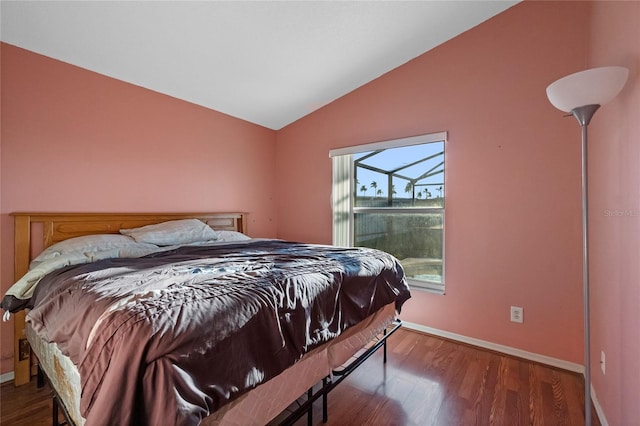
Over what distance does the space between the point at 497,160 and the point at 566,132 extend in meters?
0.46

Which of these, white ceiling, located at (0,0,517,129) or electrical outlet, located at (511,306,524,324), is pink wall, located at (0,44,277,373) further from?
electrical outlet, located at (511,306,524,324)

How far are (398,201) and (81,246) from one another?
266 cm

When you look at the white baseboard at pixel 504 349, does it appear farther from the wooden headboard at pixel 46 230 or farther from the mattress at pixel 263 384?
the wooden headboard at pixel 46 230

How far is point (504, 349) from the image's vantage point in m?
2.38

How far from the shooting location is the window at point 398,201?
281 centimetres

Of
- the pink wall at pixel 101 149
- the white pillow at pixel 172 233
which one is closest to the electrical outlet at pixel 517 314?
the white pillow at pixel 172 233

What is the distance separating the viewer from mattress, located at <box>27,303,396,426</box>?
106cm

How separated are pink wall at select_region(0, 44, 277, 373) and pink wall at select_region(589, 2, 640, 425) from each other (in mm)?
3184

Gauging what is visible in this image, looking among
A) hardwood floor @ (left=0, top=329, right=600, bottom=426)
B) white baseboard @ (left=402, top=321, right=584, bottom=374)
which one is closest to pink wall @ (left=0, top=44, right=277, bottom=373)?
hardwood floor @ (left=0, top=329, right=600, bottom=426)

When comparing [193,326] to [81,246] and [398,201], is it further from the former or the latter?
[398,201]

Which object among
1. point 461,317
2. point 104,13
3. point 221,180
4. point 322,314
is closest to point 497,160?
point 461,317

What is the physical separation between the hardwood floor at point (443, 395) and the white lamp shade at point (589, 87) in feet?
5.51

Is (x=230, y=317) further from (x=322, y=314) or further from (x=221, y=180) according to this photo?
(x=221, y=180)

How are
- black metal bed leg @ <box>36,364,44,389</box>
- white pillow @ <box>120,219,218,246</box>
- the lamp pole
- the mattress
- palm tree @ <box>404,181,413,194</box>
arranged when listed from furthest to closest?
palm tree @ <box>404,181,413,194</box> → white pillow @ <box>120,219,218,246</box> → black metal bed leg @ <box>36,364,44,389</box> → the lamp pole → the mattress
